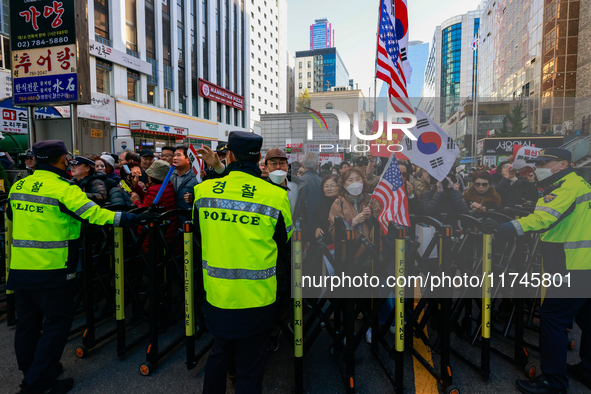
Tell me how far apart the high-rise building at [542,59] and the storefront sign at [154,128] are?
37978mm

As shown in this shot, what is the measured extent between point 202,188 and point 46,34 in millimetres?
5926

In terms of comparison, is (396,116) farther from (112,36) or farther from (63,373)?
(112,36)

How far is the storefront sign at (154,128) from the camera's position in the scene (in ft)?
71.8

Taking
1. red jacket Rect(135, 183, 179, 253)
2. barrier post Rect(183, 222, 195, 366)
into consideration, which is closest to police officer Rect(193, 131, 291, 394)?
barrier post Rect(183, 222, 195, 366)

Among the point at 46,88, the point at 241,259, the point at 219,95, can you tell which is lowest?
the point at 241,259

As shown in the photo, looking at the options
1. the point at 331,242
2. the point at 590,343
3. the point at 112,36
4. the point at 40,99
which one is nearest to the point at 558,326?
the point at 590,343

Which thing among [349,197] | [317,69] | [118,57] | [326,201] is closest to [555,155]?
[349,197]

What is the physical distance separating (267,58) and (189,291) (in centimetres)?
6603

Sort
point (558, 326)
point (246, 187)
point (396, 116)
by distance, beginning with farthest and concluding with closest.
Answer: point (396, 116) < point (558, 326) < point (246, 187)

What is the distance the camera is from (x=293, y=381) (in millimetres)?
2973

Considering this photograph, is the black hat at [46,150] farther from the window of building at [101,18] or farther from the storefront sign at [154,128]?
the window of building at [101,18]

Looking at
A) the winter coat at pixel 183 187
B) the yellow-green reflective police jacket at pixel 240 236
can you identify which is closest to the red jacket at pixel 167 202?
the winter coat at pixel 183 187

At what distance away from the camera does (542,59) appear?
3834cm

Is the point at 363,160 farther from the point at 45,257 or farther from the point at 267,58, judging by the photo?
the point at 267,58
